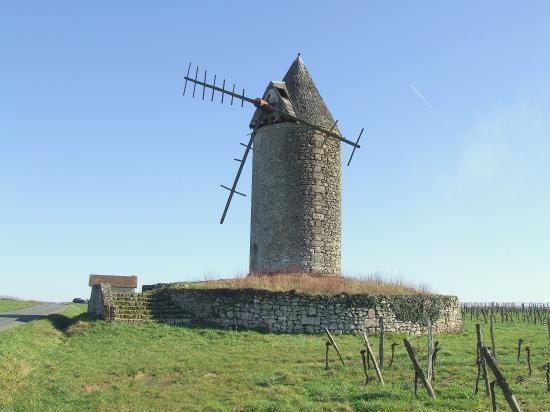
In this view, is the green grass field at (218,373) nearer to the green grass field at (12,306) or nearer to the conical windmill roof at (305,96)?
the conical windmill roof at (305,96)

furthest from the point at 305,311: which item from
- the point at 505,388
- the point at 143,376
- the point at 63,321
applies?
the point at 505,388

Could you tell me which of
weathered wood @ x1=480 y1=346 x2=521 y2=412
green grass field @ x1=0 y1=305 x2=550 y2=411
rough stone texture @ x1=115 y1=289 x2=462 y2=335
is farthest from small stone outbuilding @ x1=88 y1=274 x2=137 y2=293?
weathered wood @ x1=480 y1=346 x2=521 y2=412

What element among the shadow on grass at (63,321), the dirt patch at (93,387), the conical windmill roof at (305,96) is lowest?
the dirt patch at (93,387)

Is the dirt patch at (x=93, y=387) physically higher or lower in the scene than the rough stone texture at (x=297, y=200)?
lower

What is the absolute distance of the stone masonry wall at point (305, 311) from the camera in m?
19.6

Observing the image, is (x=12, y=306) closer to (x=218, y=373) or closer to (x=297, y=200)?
(x=297, y=200)

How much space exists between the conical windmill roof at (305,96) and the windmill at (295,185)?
0.05 metres

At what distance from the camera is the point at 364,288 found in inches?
839

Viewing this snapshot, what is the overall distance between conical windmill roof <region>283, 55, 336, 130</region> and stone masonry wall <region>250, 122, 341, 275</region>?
3.02 feet

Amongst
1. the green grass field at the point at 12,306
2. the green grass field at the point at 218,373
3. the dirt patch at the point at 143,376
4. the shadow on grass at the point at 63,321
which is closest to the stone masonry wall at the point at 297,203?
the green grass field at the point at 218,373

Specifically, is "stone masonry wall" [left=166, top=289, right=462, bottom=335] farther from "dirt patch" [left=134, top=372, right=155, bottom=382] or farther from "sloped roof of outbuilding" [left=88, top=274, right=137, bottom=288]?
"sloped roof of outbuilding" [left=88, top=274, right=137, bottom=288]

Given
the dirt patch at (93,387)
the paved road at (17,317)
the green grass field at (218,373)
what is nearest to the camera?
the green grass field at (218,373)

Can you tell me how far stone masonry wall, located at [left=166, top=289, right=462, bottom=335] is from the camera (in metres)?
19.6

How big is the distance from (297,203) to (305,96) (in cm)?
568
